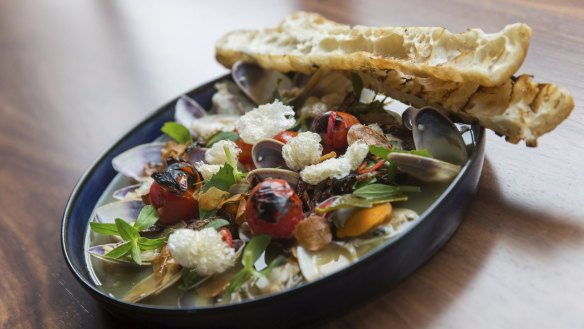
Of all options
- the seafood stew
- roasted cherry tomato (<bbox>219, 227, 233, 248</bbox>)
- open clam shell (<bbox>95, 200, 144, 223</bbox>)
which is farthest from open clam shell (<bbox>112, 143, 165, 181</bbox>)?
roasted cherry tomato (<bbox>219, 227, 233, 248</bbox>)

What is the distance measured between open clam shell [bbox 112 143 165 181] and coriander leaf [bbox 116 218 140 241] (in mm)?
302

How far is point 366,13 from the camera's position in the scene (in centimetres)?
212

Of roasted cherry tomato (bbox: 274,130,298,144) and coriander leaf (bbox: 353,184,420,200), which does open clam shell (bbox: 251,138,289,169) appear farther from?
coriander leaf (bbox: 353,184,420,200)

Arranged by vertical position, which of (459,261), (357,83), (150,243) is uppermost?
(357,83)

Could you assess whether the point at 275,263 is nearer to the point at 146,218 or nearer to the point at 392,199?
the point at 392,199

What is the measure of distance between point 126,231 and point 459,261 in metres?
0.63

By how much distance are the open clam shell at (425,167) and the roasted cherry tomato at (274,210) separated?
0.63 ft

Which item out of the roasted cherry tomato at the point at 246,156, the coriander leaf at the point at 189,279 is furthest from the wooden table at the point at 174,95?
the roasted cherry tomato at the point at 246,156

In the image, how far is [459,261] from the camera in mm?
1086

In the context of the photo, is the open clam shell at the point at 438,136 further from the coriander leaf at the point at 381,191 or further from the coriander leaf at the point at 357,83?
the coriander leaf at the point at 357,83

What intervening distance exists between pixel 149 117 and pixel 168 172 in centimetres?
41

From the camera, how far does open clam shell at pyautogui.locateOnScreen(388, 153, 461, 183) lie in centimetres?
107

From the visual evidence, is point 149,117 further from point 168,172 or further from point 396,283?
point 396,283

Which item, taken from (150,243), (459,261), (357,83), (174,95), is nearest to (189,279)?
(150,243)
